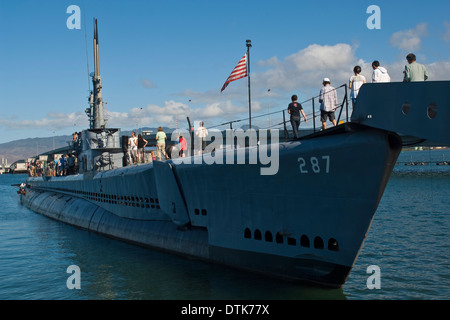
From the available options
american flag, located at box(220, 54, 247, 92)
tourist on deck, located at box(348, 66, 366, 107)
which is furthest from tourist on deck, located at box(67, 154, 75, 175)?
tourist on deck, located at box(348, 66, 366, 107)

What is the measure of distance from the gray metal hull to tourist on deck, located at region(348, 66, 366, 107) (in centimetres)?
95

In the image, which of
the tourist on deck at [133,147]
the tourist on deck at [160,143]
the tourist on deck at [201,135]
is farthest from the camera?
the tourist on deck at [133,147]

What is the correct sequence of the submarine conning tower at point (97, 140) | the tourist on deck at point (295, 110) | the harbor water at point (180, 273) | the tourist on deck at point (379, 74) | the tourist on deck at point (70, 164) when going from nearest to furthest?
1. the tourist on deck at point (379, 74)
2. the harbor water at point (180, 273)
3. the tourist on deck at point (295, 110)
4. the submarine conning tower at point (97, 140)
5. the tourist on deck at point (70, 164)

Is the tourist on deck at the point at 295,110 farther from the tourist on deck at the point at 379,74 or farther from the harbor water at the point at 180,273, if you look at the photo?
the harbor water at the point at 180,273

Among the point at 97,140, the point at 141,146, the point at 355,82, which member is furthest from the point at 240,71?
the point at 97,140

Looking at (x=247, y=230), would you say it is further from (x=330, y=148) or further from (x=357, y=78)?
(x=357, y=78)

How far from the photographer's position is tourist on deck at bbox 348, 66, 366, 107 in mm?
→ 9298

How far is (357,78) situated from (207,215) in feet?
18.2

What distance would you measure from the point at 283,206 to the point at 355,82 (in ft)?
10.5

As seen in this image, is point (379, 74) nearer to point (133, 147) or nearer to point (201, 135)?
point (201, 135)

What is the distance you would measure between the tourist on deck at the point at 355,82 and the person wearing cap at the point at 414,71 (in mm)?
1161

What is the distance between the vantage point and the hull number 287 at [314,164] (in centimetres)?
916

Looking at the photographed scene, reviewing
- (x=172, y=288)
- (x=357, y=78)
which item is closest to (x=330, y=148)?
(x=357, y=78)

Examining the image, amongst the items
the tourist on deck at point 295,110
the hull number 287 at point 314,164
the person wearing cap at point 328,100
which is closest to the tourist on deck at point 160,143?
the tourist on deck at point 295,110
